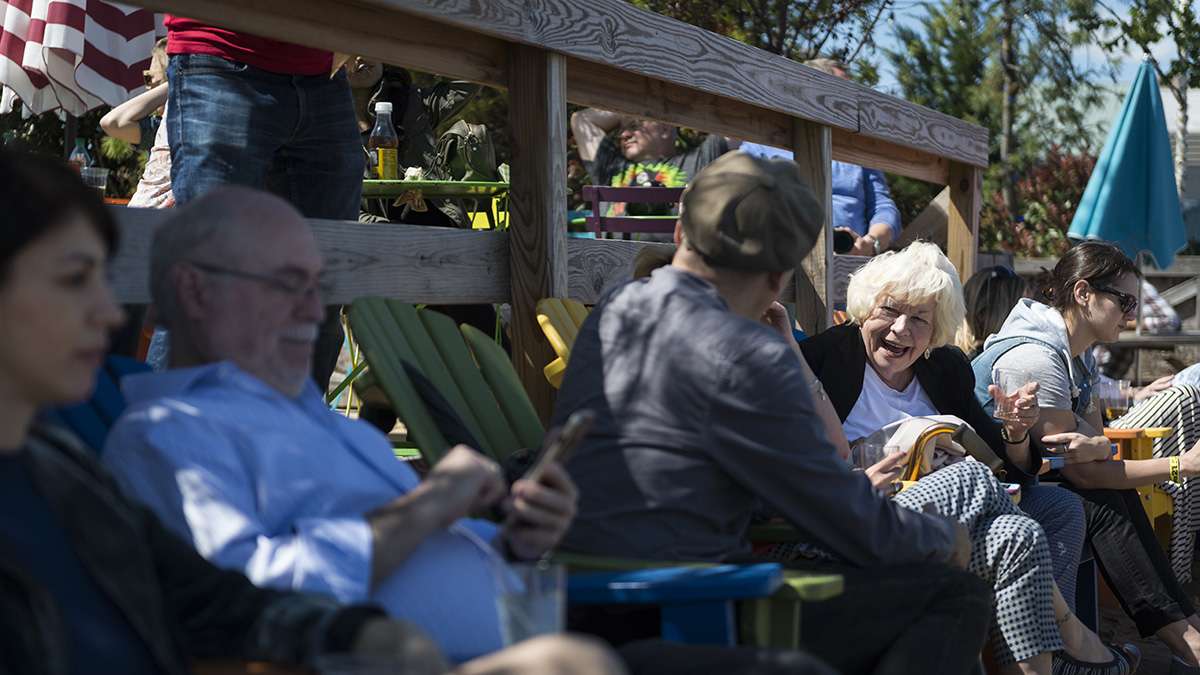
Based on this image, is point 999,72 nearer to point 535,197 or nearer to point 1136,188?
point 1136,188

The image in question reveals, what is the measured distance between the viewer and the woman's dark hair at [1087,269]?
5492 millimetres

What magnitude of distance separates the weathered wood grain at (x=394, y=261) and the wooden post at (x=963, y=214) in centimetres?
385

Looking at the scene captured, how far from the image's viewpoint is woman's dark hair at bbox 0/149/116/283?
5.92ft

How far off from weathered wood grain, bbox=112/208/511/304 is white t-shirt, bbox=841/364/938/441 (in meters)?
1.23

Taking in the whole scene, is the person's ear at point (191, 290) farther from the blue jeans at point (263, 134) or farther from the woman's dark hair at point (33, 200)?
the blue jeans at point (263, 134)

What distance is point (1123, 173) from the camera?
391 inches

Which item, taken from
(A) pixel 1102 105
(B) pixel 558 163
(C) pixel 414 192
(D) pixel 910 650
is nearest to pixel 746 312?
(D) pixel 910 650

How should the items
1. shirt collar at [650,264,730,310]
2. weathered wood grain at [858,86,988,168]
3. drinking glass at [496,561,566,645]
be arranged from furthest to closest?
weathered wood grain at [858,86,988,168]
shirt collar at [650,264,730,310]
drinking glass at [496,561,566,645]

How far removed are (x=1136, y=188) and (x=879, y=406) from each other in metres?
6.10

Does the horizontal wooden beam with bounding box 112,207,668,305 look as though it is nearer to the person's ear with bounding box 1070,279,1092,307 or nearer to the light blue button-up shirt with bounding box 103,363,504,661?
the light blue button-up shirt with bounding box 103,363,504,661

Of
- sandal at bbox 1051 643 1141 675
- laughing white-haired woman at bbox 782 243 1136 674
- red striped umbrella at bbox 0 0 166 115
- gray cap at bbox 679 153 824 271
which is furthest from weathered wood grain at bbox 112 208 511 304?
red striped umbrella at bbox 0 0 166 115

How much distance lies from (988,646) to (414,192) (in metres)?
2.90

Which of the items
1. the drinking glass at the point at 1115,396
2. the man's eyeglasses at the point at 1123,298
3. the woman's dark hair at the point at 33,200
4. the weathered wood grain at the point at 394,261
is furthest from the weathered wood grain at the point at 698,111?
the woman's dark hair at the point at 33,200

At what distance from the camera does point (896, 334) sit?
462 centimetres
